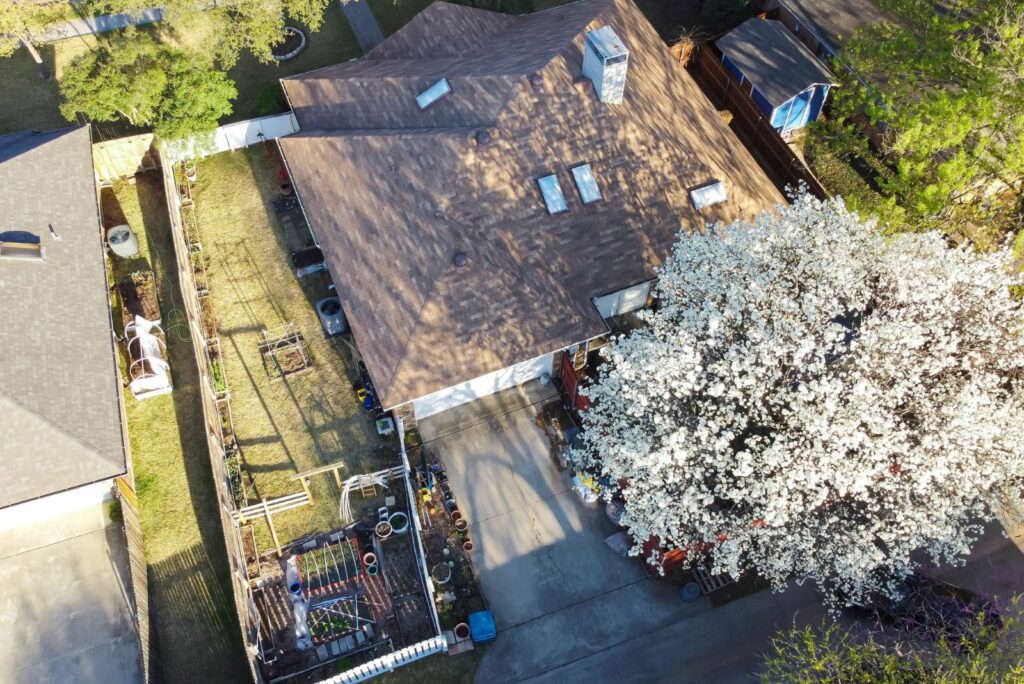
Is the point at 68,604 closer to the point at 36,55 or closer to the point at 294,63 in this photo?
the point at 36,55

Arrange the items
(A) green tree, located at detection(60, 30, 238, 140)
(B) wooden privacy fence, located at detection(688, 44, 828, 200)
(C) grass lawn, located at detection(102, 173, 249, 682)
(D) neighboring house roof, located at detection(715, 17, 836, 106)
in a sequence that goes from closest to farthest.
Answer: (C) grass lawn, located at detection(102, 173, 249, 682), (A) green tree, located at detection(60, 30, 238, 140), (B) wooden privacy fence, located at detection(688, 44, 828, 200), (D) neighboring house roof, located at detection(715, 17, 836, 106)

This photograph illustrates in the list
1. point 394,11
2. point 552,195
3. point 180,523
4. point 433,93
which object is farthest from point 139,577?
point 394,11

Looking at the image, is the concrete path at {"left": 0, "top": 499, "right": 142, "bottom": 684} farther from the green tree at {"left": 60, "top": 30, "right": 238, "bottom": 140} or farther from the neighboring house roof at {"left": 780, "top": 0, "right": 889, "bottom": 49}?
the neighboring house roof at {"left": 780, "top": 0, "right": 889, "bottom": 49}

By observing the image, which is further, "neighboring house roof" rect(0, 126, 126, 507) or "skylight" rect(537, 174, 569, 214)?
"skylight" rect(537, 174, 569, 214)

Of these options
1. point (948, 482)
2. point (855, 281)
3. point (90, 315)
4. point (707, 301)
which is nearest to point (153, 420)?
point (90, 315)

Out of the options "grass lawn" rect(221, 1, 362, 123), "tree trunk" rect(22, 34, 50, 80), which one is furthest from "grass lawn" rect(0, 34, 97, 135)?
"grass lawn" rect(221, 1, 362, 123)

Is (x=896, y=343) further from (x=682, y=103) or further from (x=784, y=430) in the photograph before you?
Answer: (x=682, y=103)

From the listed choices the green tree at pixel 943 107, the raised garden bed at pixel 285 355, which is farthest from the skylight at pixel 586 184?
the raised garden bed at pixel 285 355
